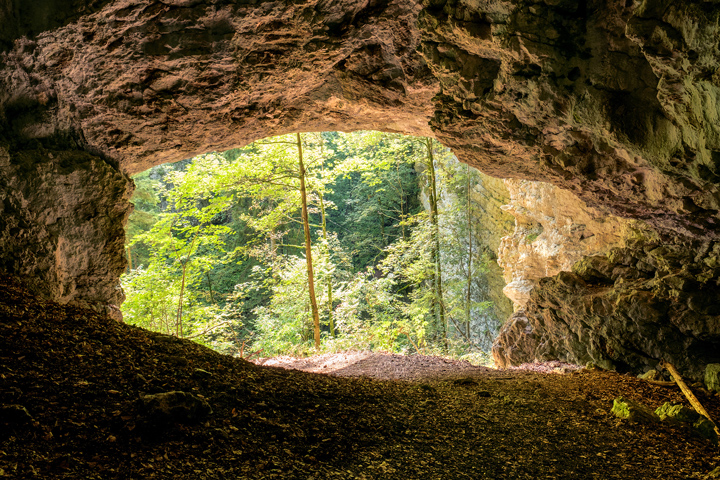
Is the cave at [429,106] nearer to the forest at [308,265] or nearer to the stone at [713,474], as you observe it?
the stone at [713,474]

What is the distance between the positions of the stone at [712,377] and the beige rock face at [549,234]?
2.11m

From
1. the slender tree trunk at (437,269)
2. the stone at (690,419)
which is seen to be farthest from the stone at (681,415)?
the slender tree trunk at (437,269)

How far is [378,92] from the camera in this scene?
5723 mm

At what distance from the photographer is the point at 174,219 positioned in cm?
961

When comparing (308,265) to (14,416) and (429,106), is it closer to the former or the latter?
(429,106)

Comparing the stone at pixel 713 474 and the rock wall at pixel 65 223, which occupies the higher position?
the rock wall at pixel 65 223

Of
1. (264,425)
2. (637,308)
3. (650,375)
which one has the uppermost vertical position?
(637,308)

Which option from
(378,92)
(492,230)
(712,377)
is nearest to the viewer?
(712,377)

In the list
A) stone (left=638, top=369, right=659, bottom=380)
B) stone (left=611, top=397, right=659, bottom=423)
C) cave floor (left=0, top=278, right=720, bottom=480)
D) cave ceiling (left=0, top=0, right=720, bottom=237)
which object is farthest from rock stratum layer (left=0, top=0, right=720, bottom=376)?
stone (left=611, top=397, right=659, bottom=423)

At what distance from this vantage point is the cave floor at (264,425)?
188 cm

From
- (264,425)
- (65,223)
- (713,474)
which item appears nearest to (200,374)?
(264,425)

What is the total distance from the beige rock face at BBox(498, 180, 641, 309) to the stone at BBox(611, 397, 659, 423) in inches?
120

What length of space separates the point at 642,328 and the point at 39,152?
7167 millimetres

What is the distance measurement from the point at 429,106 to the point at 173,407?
5.25 metres
